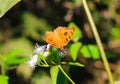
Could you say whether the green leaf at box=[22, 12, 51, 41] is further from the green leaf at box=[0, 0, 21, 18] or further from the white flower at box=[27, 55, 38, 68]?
the green leaf at box=[0, 0, 21, 18]

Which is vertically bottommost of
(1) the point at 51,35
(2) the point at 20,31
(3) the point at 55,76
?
(3) the point at 55,76

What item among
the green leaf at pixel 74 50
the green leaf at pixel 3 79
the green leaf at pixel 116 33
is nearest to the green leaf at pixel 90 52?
the green leaf at pixel 74 50

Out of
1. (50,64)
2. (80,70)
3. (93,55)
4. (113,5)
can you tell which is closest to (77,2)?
(113,5)

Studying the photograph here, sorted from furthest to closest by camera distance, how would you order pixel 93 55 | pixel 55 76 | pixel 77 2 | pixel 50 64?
pixel 77 2 → pixel 93 55 → pixel 50 64 → pixel 55 76

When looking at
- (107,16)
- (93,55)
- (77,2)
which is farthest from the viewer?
(107,16)

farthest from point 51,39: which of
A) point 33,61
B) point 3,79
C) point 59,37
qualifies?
point 3,79

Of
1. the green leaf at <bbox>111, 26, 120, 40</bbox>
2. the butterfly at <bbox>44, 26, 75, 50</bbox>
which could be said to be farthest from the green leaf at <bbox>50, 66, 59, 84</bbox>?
the green leaf at <bbox>111, 26, 120, 40</bbox>

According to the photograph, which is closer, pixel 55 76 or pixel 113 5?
pixel 55 76

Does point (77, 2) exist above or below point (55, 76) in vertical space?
above

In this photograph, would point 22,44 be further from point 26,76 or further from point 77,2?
point 77,2

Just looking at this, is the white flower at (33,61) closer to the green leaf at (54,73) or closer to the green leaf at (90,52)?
the green leaf at (54,73)
